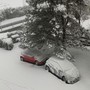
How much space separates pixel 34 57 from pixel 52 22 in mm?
3508

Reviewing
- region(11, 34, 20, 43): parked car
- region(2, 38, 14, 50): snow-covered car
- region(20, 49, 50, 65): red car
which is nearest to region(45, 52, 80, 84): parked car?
region(20, 49, 50, 65): red car

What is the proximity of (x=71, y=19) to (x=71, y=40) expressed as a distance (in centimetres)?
198

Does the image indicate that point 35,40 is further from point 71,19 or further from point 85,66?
point 85,66

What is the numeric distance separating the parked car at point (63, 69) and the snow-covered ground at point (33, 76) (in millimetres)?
351

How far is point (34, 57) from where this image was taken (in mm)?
16344

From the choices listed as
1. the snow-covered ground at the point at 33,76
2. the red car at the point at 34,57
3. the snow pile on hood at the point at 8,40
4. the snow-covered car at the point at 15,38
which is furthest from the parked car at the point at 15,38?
the red car at the point at 34,57

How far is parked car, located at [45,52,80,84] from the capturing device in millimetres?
13891

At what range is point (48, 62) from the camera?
1518cm

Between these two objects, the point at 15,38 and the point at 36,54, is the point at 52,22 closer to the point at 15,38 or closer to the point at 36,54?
the point at 36,54

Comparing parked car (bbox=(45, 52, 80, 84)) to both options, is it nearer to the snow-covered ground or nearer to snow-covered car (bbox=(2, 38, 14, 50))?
the snow-covered ground

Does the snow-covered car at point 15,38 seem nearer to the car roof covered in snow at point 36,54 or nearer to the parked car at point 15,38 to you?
the parked car at point 15,38

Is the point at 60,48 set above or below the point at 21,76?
above

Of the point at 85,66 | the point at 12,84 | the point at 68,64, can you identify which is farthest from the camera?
the point at 85,66

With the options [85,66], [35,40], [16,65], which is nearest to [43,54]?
[35,40]
